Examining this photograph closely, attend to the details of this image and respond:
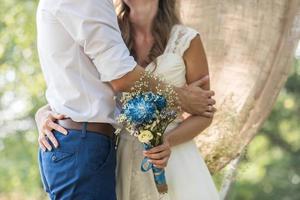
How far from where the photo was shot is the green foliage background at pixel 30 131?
911 centimetres

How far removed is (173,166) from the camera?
10.4ft

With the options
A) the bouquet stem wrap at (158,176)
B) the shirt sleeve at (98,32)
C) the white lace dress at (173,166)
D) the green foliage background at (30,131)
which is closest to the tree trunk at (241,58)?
the white lace dress at (173,166)

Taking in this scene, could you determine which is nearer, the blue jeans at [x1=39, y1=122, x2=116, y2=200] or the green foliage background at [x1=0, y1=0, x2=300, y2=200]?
the blue jeans at [x1=39, y1=122, x2=116, y2=200]

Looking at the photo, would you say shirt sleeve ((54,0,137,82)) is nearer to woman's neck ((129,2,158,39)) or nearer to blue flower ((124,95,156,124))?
blue flower ((124,95,156,124))

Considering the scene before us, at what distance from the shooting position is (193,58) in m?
3.17

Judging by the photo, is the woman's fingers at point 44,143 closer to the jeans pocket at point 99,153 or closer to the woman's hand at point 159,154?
the jeans pocket at point 99,153

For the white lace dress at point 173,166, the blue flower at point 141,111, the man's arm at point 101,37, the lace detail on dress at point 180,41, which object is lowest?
the white lace dress at point 173,166

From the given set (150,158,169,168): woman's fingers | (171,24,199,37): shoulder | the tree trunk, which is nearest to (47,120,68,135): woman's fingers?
(150,158,169,168): woman's fingers

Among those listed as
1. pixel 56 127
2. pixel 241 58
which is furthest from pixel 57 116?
pixel 241 58

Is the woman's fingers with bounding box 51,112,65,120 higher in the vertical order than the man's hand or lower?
higher

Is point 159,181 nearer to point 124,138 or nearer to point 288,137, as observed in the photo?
point 124,138

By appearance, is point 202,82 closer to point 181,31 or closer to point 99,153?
point 181,31

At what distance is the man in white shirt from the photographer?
9.12 ft

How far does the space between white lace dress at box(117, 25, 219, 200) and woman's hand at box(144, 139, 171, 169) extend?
25 cm
